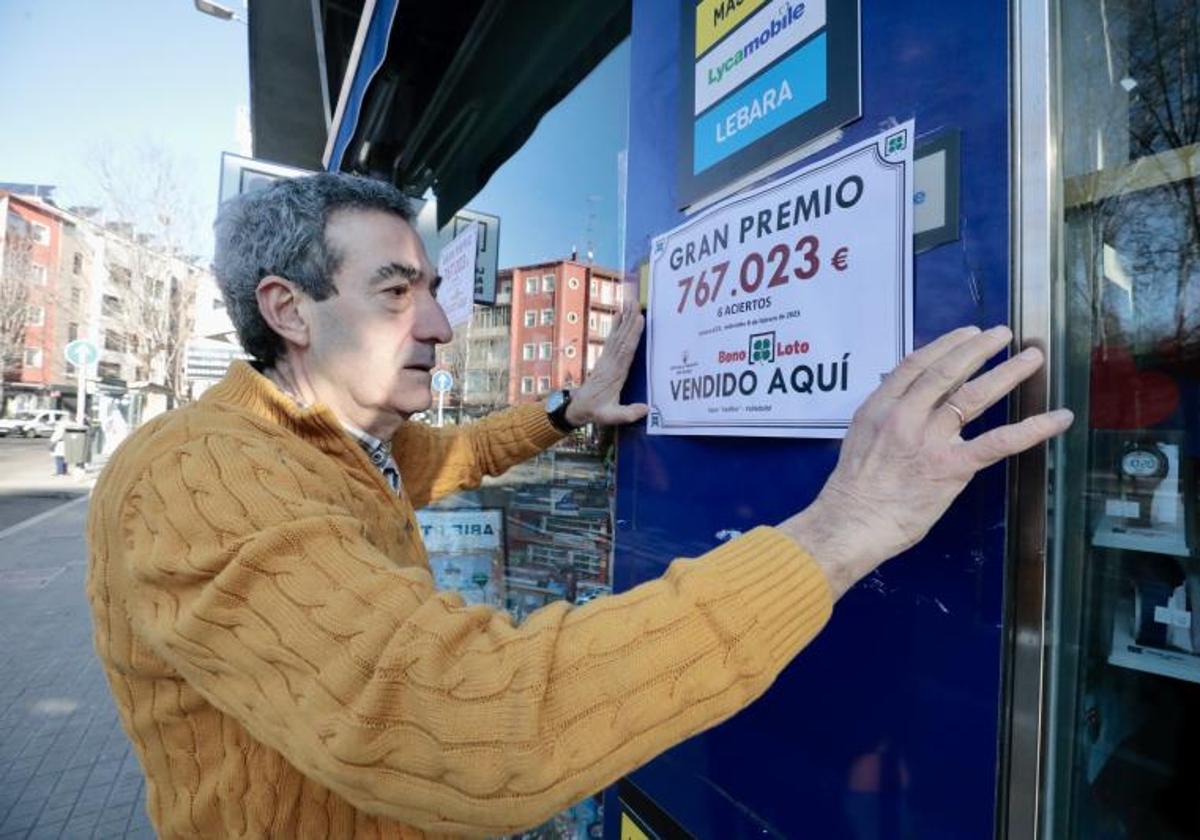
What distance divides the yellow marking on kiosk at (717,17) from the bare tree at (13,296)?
123 feet

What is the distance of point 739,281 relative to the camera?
1255mm

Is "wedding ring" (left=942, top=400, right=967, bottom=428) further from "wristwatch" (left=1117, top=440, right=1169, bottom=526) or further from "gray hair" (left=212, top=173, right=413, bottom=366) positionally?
"gray hair" (left=212, top=173, right=413, bottom=366)

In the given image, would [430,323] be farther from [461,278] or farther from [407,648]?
[461,278]

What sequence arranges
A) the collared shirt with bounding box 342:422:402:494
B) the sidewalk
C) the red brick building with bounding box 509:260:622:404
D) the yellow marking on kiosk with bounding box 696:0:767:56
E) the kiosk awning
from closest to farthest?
the yellow marking on kiosk with bounding box 696:0:767:56
the collared shirt with bounding box 342:422:402:494
the red brick building with bounding box 509:260:622:404
the kiosk awning
the sidewalk

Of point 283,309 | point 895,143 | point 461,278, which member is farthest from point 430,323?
point 461,278

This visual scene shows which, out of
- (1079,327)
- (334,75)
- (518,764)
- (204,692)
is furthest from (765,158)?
(334,75)

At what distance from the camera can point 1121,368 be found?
2.81ft

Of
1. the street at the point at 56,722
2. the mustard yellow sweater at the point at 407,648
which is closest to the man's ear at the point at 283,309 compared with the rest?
the mustard yellow sweater at the point at 407,648

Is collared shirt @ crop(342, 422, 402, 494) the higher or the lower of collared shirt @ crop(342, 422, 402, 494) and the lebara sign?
the lower

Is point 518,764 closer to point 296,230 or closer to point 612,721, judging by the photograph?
point 612,721

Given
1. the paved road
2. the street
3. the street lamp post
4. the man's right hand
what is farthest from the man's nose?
the paved road

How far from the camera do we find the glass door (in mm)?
820

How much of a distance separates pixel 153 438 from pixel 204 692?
413 millimetres

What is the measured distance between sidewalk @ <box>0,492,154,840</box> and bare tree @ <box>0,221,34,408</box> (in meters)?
30.2
